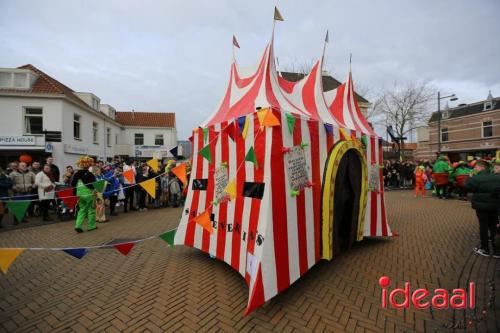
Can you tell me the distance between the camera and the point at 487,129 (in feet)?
96.7

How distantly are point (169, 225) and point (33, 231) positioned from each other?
3.37 metres

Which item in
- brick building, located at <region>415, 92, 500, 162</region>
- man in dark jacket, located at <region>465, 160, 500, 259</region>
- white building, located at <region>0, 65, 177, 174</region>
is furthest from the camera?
brick building, located at <region>415, 92, 500, 162</region>

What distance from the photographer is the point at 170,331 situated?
104 inches

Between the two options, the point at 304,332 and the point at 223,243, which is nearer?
the point at 304,332

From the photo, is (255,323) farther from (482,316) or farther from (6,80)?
(6,80)

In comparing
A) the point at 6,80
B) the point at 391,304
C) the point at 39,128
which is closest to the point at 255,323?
the point at 391,304

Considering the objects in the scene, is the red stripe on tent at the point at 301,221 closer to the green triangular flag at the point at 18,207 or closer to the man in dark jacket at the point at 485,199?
the man in dark jacket at the point at 485,199

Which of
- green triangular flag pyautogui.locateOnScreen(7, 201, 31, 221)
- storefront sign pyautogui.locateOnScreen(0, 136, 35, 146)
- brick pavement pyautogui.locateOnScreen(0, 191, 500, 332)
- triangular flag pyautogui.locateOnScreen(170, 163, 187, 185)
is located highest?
storefront sign pyautogui.locateOnScreen(0, 136, 35, 146)

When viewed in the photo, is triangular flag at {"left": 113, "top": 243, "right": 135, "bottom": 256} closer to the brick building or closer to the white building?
the white building

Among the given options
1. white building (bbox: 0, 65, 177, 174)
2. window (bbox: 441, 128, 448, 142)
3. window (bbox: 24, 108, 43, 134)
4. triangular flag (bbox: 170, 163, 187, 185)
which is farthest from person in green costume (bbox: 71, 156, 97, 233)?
window (bbox: 441, 128, 448, 142)

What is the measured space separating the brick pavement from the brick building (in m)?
30.4

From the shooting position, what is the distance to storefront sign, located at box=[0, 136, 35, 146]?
15742mm

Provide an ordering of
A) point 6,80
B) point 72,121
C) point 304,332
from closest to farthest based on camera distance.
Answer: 1. point 304,332
2. point 6,80
3. point 72,121

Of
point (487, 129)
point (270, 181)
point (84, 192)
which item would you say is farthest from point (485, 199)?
point (487, 129)
